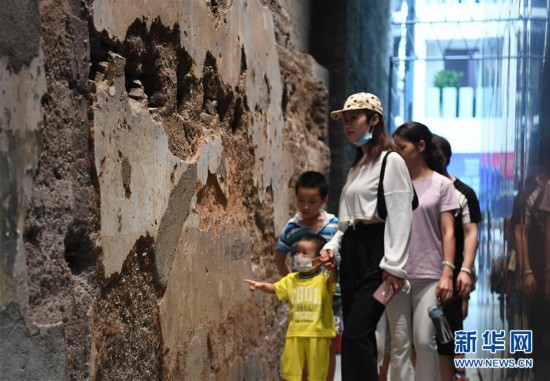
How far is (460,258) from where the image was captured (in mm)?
4254

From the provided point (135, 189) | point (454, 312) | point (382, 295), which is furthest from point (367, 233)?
point (135, 189)

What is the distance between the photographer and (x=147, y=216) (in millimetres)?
3051

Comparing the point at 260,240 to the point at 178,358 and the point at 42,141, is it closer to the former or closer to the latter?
the point at 178,358

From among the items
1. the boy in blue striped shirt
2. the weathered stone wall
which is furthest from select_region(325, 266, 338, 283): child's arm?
the weathered stone wall

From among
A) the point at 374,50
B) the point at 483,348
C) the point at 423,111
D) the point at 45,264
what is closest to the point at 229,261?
the point at 483,348

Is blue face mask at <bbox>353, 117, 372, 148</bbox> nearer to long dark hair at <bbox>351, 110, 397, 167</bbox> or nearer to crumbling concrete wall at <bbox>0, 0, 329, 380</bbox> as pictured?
long dark hair at <bbox>351, 110, 397, 167</bbox>

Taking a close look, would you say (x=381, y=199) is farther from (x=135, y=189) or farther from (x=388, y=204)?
(x=135, y=189)

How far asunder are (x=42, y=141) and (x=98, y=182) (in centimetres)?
35

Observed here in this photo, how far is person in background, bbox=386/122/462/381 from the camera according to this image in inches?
150

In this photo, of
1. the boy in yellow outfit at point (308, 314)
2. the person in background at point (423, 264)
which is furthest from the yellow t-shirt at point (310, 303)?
the person in background at point (423, 264)

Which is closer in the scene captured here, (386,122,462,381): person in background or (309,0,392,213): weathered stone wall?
(386,122,462,381): person in background

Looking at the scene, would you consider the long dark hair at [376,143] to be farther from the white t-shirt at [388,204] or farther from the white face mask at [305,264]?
the white face mask at [305,264]

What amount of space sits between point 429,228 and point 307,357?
713 millimetres

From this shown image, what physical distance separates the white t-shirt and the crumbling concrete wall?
560mm
